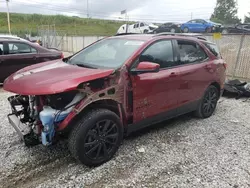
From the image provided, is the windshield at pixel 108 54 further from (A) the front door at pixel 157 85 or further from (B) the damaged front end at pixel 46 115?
(B) the damaged front end at pixel 46 115

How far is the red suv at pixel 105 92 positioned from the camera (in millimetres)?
2854

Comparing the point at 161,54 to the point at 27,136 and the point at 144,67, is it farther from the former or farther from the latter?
the point at 27,136

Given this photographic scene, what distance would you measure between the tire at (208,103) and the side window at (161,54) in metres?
1.31

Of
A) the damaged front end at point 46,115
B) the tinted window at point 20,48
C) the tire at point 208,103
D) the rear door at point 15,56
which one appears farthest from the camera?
the tinted window at point 20,48

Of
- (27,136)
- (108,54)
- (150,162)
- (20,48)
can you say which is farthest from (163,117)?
(20,48)

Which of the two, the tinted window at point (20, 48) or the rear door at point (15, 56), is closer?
the rear door at point (15, 56)

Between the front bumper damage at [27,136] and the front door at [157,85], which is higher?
the front door at [157,85]

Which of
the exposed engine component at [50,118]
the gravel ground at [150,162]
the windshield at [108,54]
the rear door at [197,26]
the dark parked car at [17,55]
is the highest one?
the rear door at [197,26]

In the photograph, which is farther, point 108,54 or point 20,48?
point 20,48

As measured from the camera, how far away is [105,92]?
120 inches

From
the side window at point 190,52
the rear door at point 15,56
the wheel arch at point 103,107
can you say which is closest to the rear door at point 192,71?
the side window at point 190,52

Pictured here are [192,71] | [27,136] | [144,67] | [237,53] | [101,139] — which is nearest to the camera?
[27,136]

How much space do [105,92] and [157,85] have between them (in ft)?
3.18

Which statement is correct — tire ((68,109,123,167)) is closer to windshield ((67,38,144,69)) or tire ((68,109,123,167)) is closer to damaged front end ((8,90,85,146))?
damaged front end ((8,90,85,146))
